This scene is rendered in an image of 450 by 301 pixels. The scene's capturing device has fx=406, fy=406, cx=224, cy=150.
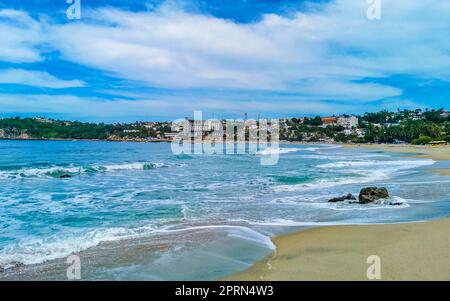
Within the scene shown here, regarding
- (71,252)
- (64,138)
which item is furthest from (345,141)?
(71,252)

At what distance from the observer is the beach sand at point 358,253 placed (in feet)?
19.8

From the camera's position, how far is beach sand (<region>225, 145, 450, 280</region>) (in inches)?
237

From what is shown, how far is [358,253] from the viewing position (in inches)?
285

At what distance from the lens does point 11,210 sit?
13.5m

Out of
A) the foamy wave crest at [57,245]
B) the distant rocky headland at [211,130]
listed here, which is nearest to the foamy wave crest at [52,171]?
the foamy wave crest at [57,245]

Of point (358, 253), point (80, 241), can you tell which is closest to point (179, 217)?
point (80, 241)

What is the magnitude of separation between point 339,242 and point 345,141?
141 metres

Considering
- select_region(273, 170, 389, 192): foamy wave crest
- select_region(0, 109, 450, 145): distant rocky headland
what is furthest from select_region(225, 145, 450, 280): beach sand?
select_region(0, 109, 450, 145): distant rocky headland

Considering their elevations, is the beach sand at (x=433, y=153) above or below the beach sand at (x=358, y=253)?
below

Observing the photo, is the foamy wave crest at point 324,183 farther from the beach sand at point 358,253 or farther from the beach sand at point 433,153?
the beach sand at point 358,253

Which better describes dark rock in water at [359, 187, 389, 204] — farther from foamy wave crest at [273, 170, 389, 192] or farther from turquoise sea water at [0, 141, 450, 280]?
foamy wave crest at [273, 170, 389, 192]

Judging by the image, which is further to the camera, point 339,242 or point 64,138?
point 64,138

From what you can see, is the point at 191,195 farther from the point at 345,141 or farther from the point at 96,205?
the point at 345,141
